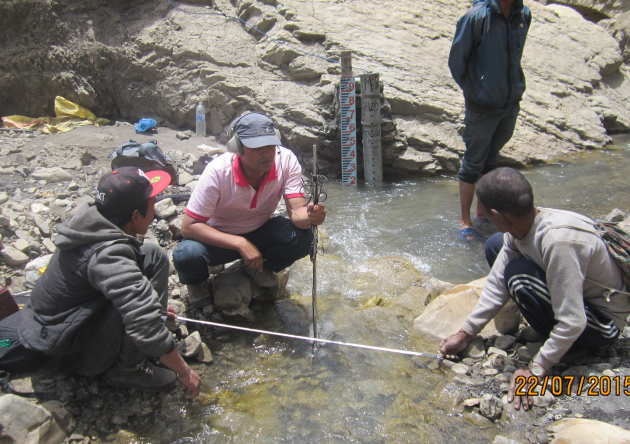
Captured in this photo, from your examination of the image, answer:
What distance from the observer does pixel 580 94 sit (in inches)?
393

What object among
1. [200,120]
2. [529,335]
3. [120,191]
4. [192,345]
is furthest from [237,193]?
[200,120]

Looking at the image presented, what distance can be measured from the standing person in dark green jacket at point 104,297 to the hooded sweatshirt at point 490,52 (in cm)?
341

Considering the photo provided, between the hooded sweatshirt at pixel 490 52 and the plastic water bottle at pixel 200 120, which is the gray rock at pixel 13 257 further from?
the plastic water bottle at pixel 200 120

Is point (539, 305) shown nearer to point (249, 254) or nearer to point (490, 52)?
point (249, 254)

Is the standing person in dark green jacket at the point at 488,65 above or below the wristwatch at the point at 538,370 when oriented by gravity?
above

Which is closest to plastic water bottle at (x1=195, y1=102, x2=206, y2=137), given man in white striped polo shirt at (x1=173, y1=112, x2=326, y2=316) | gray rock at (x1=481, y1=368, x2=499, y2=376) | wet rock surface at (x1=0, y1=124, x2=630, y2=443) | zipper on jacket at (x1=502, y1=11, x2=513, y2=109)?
wet rock surface at (x1=0, y1=124, x2=630, y2=443)

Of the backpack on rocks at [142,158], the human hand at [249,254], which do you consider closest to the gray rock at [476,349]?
the human hand at [249,254]

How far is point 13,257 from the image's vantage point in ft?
11.9

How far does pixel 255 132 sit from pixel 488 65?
2.73 m

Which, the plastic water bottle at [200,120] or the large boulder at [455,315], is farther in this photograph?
the plastic water bottle at [200,120]

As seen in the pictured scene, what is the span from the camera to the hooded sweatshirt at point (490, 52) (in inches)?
168

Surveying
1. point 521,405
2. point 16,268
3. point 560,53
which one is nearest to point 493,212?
point 521,405

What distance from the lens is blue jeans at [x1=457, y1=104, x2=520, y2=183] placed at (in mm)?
4613

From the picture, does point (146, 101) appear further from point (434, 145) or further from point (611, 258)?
point (611, 258)
